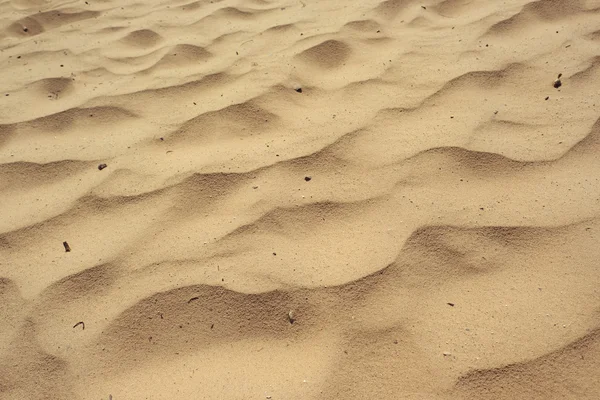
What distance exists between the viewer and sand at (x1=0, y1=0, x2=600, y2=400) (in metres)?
1.11

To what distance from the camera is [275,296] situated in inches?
48.2

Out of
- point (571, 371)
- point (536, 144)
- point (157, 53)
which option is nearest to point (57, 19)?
point (157, 53)

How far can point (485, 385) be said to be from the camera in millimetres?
1024

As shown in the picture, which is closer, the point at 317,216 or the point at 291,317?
the point at 291,317

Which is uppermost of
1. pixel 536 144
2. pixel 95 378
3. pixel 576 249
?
pixel 536 144

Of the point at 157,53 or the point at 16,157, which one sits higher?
the point at 157,53

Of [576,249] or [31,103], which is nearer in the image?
[576,249]

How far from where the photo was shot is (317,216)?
4.68 feet

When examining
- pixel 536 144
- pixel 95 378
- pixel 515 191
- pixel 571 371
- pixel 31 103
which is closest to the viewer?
pixel 571 371

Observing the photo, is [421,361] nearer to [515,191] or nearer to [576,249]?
[576,249]

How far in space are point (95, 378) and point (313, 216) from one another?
0.73 m

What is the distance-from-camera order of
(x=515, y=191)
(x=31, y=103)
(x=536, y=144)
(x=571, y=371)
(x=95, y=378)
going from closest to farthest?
(x=571, y=371) < (x=95, y=378) < (x=515, y=191) < (x=536, y=144) < (x=31, y=103)

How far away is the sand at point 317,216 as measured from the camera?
111 centimetres

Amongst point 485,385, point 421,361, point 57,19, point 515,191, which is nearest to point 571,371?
point 485,385
